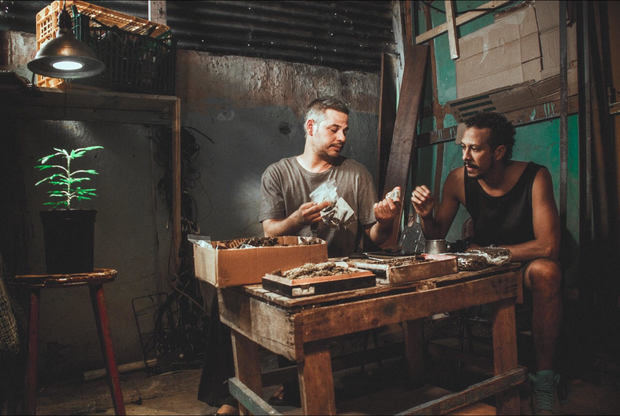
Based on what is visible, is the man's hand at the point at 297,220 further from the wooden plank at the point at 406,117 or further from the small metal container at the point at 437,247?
the wooden plank at the point at 406,117

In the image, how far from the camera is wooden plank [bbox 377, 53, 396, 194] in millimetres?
4379

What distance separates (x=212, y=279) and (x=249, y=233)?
2.30m

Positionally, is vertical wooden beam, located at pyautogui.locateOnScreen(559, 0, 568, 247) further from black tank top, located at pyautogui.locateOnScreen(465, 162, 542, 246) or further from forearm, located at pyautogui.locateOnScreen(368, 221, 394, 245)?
forearm, located at pyautogui.locateOnScreen(368, 221, 394, 245)

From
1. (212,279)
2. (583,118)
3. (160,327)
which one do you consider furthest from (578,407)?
(160,327)

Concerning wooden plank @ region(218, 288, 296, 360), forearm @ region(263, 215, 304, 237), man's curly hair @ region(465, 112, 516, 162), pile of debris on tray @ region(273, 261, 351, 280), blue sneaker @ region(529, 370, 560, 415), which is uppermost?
man's curly hair @ region(465, 112, 516, 162)

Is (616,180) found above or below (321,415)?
above

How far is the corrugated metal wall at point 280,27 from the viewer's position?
3.67 m

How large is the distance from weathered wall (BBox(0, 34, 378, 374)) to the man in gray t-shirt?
95 cm

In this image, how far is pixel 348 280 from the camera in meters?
1.58

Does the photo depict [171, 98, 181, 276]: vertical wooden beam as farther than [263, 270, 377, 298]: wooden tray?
Yes

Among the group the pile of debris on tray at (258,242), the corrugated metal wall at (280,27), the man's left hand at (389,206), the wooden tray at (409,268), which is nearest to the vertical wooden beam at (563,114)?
the man's left hand at (389,206)

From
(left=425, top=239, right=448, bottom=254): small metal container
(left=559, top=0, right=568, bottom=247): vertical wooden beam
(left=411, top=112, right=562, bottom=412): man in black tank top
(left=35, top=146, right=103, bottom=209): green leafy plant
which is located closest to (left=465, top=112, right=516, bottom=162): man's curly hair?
(left=411, top=112, right=562, bottom=412): man in black tank top

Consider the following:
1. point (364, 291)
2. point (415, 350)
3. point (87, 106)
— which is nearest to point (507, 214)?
point (415, 350)

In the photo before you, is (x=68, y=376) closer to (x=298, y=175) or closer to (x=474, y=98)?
(x=298, y=175)
